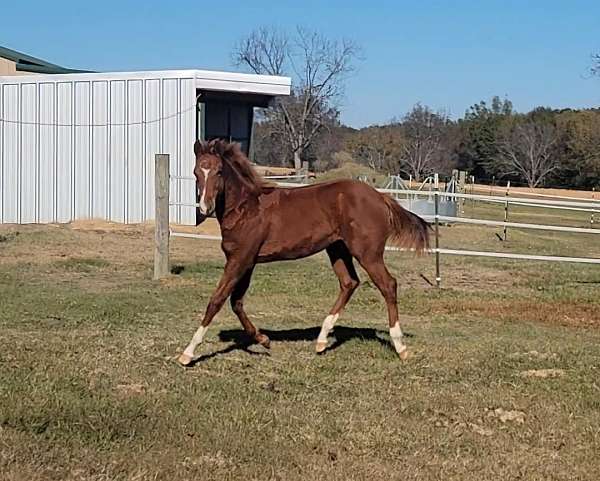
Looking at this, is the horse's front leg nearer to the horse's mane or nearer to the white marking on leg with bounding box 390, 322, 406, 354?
the horse's mane

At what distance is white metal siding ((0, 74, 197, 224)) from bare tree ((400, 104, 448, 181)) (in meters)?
39.9

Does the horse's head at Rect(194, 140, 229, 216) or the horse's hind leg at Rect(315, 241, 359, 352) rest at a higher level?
the horse's head at Rect(194, 140, 229, 216)

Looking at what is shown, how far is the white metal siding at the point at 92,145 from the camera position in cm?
2186

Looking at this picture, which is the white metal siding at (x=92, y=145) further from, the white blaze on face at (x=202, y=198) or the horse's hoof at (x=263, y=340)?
the white blaze on face at (x=202, y=198)

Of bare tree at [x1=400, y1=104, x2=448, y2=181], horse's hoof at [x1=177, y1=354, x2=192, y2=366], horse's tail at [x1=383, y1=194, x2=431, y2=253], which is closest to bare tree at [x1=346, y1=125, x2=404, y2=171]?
bare tree at [x1=400, y1=104, x2=448, y2=181]

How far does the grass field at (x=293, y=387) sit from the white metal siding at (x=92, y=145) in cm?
985

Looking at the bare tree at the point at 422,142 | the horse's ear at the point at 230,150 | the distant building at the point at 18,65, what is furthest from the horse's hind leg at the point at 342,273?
the bare tree at the point at 422,142

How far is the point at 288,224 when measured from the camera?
7578 mm

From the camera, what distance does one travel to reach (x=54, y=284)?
11.8 meters

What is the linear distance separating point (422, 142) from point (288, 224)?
58.3 m

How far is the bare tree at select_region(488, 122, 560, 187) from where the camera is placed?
66938 mm

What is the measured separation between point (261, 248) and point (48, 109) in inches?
633

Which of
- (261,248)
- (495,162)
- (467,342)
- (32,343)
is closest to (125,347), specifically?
(32,343)

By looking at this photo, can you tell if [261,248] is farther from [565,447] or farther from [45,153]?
[45,153]
